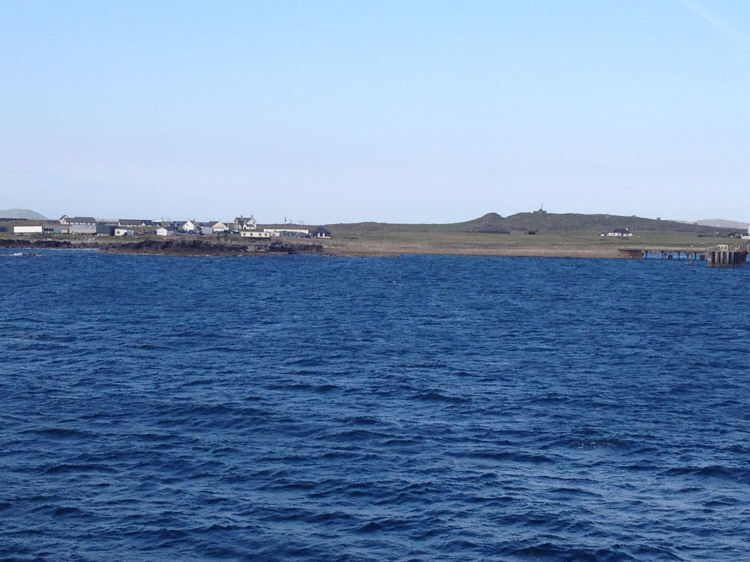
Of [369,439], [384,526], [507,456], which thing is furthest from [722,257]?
[384,526]

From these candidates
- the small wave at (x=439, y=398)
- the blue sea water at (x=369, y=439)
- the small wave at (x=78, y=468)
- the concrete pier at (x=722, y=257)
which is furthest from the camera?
the concrete pier at (x=722, y=257)

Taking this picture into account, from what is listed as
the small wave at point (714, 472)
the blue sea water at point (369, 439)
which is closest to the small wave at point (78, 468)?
the blue sea water at point (369, 439)

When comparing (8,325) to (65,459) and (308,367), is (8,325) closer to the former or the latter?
(308,367)

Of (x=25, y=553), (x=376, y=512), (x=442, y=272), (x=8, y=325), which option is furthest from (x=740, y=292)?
(x=25, y=553)

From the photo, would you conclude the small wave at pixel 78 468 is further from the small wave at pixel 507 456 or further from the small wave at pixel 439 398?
the small wave at pixel 439 398

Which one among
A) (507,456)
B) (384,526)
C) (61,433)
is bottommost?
(384,526)

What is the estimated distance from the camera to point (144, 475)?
29.6 meters

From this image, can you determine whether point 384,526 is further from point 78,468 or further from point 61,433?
point 61,433

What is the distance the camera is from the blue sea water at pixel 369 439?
24.8 meters

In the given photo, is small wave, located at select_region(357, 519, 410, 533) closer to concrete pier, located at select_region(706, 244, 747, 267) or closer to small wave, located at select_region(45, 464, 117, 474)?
small wave, located at select_region(45, 464, 117, 474)

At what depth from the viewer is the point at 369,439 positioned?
1366 inches

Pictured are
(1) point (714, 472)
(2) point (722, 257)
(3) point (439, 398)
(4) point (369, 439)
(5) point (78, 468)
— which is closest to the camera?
(5) point (78, 468)

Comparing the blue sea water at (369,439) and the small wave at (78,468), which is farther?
the small wave at (78,468)

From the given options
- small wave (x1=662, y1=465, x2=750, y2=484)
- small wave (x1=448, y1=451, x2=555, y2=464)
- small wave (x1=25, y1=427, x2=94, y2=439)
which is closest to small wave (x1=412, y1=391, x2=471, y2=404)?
small wave (x1=448, y1=451, x2=555, y2=464)
